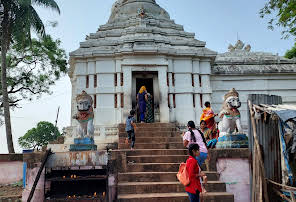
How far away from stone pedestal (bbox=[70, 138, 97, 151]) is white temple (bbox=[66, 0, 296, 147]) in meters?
3.15

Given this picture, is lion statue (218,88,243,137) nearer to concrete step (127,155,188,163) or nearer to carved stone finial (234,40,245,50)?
concrete step (127,155,188,163)

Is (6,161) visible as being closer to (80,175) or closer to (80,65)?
(80,175)

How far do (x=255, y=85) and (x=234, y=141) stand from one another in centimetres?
765

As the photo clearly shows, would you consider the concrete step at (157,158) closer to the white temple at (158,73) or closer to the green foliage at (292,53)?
the white temple at (158,73)

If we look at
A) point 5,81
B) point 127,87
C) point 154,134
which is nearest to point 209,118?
point 154,134

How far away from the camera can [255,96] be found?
18.8ft

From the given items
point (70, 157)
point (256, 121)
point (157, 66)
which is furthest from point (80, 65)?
point (256, 121)

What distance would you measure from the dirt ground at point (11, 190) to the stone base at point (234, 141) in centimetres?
569

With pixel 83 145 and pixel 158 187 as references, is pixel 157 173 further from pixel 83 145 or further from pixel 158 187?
pixel 83 145

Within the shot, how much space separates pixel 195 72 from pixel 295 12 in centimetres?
488

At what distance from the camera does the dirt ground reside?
22.4 ft

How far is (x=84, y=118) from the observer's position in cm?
750

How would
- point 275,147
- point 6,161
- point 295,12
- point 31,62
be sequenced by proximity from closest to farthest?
point 275,147 → point 6,161 → point 295,12 → point 31,62

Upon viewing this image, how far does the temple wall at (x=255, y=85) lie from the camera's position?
13352 mm
